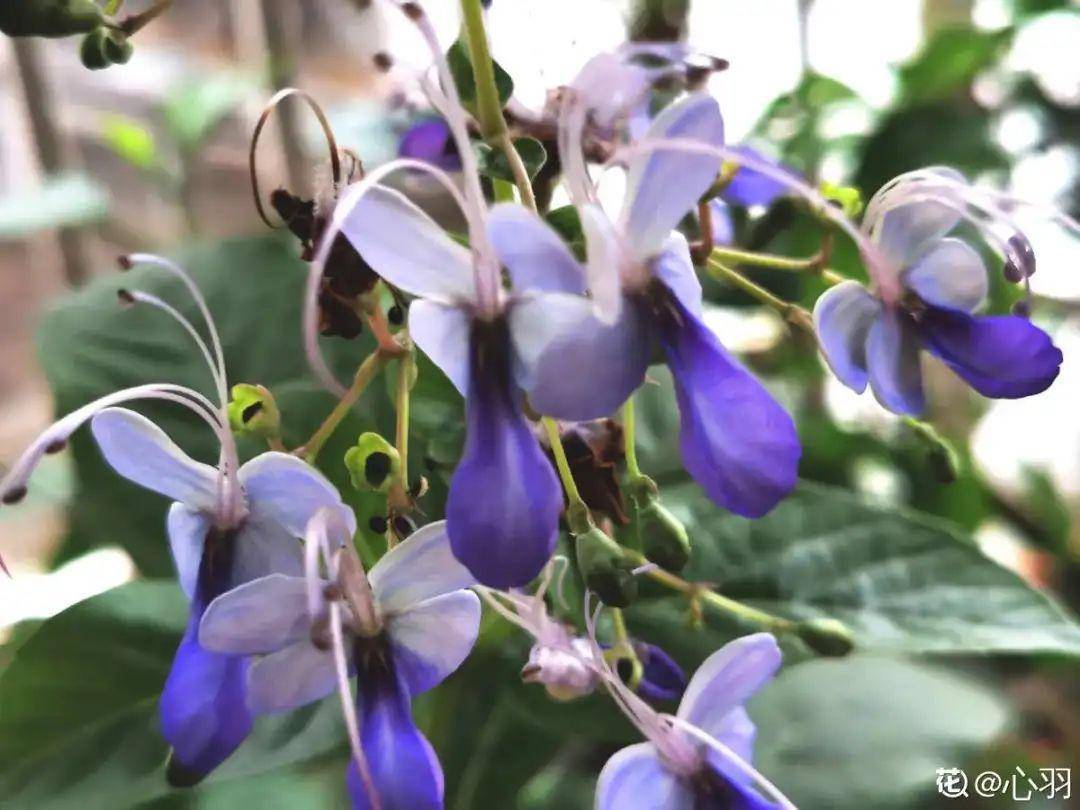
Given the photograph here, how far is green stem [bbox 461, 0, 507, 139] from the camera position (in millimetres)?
244

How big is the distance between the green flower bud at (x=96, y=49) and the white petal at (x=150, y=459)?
0.30 feet

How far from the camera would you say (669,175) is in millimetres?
215

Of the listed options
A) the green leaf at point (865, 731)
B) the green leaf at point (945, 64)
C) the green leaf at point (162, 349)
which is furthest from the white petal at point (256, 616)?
the green leaf at point (945, 64)

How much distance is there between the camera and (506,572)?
21cm

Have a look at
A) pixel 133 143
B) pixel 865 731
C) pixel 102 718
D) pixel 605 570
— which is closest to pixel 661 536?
pixel 605 570

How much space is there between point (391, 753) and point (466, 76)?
0.18 meters

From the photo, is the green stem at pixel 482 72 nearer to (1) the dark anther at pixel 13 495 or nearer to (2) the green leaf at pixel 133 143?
(1) the dark anther at pixel 13 495

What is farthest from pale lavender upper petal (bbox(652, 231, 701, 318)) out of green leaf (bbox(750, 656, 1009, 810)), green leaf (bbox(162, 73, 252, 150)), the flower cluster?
green leaf (bbox(162, 73, 252, 150))

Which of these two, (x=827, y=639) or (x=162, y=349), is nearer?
(x=827, y=639)

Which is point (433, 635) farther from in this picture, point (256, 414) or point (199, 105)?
point (199, 105)

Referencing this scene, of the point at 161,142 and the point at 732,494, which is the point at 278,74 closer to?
the point at 161,142

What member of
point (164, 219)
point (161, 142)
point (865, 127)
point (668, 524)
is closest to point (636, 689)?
point (668, 524)

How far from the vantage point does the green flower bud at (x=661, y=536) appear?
0.86 ft

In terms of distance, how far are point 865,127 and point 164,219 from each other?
3.07 feet
